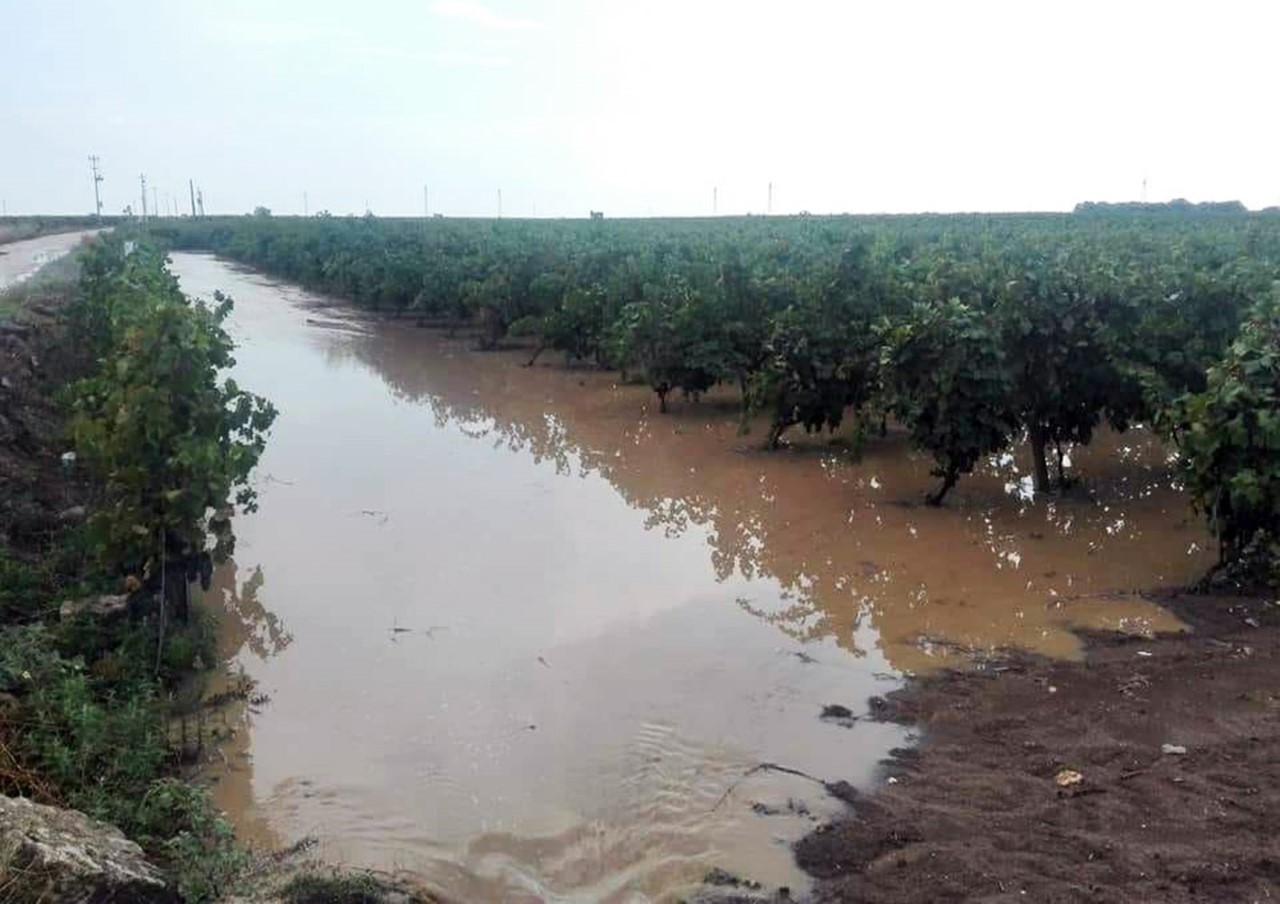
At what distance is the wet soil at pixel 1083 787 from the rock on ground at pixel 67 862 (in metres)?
3.12

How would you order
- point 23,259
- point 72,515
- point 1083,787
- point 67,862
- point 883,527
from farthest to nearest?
point 23,259
point 883,527
point 72,515
point 1083,787
point 67,862

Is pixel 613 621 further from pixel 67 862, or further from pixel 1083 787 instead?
pixel 67 862

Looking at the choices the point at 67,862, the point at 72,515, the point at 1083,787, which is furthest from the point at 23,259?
the point at 1083,787

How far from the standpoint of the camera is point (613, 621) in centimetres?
968

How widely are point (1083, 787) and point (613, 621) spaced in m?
4.44

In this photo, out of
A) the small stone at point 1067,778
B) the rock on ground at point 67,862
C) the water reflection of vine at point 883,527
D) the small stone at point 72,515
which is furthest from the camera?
the small stone at point 72,515

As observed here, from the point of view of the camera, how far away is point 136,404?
858cm

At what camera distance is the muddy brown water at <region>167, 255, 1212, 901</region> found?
636 centimetres

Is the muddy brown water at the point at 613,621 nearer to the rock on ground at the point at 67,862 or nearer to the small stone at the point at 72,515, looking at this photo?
the rock on ground at the point at 67,862

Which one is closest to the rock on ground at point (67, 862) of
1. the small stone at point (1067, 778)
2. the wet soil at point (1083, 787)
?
the wet soil at point (1083, 787)

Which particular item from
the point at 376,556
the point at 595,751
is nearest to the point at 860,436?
the point at 376,556

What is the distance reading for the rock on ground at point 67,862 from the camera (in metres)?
4.43

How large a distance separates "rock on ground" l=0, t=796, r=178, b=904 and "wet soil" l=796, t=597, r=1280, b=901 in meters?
3.12

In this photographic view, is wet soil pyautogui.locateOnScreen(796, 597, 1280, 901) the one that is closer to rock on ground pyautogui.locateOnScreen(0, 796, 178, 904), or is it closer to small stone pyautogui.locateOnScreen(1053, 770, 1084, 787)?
small stone pyautogui.locateOnScreen(1053, 770, 1084, 787)
